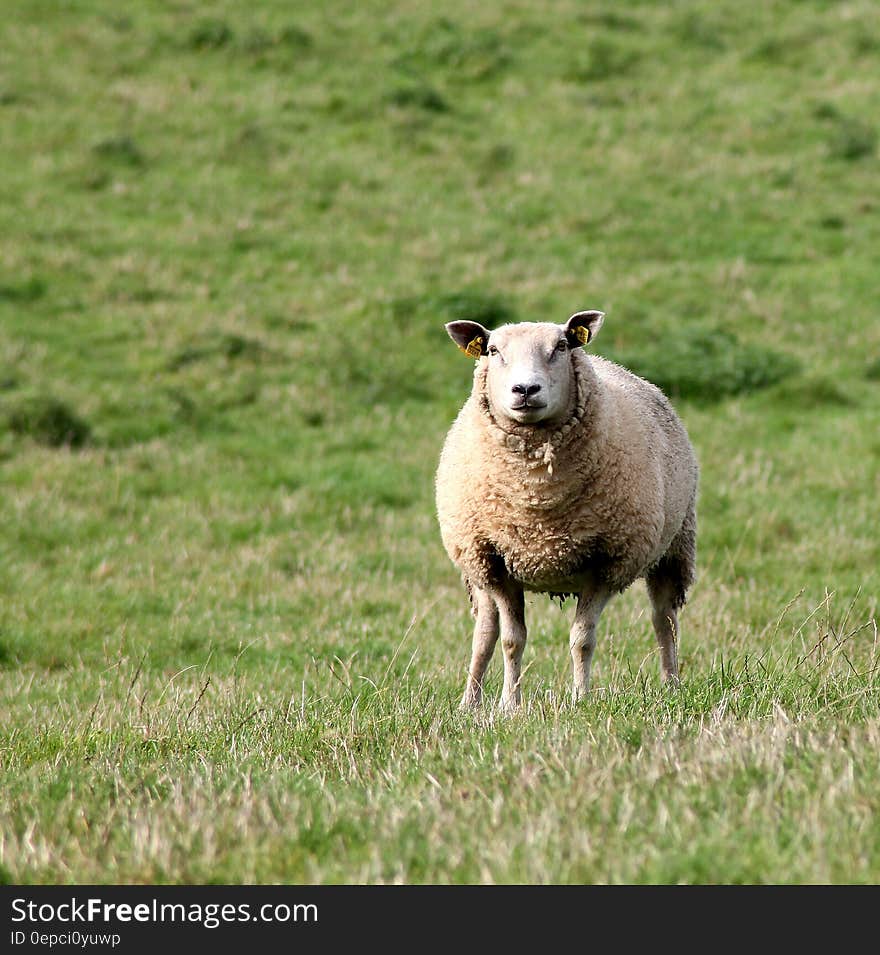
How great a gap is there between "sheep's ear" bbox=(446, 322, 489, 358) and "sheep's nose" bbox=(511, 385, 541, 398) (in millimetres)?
537

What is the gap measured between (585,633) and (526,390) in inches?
44.7

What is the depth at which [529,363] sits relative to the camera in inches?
199

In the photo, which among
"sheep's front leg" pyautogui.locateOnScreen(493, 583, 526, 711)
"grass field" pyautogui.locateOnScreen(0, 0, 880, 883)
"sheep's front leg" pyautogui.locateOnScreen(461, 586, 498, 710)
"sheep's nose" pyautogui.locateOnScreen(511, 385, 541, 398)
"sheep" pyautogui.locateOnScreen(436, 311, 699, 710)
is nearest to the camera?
"grass field" pyautogui.locateOnScreen(0, 0, 880, 883)

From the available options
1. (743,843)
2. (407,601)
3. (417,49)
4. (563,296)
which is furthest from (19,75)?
(743,843)

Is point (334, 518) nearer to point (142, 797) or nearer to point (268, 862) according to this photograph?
point (142, 797)

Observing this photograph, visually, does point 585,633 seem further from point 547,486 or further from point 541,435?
point 541,435

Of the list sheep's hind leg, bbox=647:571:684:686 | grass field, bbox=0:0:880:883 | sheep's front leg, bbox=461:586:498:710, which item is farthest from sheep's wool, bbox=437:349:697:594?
sheep's hind leg, bbox=647:571:684:686

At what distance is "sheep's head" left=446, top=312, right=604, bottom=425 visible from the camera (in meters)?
4.98

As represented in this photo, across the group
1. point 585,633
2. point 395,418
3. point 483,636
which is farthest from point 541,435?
point 395,418

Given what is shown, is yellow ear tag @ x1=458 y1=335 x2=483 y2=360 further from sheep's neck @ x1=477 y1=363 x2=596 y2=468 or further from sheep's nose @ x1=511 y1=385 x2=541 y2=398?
sheep's nose @ x1=511 y1=385 x2=541 y2=398

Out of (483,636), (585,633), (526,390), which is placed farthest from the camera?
(483,636)

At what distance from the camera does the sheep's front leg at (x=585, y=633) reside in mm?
5391

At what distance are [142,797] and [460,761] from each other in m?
0.95

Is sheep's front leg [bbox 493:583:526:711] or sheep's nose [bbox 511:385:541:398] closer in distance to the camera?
sheep's nose [bbox 511:385:541:398]
